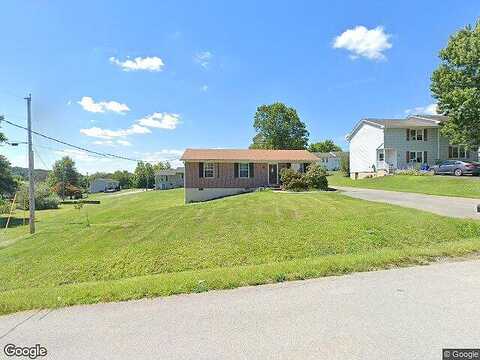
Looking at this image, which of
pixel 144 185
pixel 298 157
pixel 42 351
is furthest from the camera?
pixel 144 185

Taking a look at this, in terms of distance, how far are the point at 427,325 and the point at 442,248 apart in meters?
4.80

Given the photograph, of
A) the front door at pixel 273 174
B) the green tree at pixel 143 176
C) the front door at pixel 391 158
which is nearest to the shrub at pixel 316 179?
the front door at pixel 273 174

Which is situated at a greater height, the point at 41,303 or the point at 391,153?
the point at 391,153

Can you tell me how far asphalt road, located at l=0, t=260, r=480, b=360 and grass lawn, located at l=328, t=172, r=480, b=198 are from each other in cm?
1976

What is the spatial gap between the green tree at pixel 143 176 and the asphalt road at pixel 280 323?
298 feet

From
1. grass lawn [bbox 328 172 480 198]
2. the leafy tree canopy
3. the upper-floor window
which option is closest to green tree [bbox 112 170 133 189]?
the leafy tree canopy

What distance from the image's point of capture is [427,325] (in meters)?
3.96

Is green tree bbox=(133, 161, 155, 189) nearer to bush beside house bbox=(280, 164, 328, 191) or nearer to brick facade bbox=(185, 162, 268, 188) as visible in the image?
brick facade bbox=(185, 162, 268, 188)

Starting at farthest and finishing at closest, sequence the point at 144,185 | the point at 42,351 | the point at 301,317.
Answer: the point at 144,185 < the point at 301,317 < the point at 42,351

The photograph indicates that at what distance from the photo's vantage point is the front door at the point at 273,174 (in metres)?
29.0

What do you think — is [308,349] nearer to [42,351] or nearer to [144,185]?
[42,351]

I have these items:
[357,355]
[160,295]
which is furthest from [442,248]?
[160,295]

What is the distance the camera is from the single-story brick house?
27.6 metres

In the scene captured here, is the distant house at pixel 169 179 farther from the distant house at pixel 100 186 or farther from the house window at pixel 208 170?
the house window at pixel 208 170
